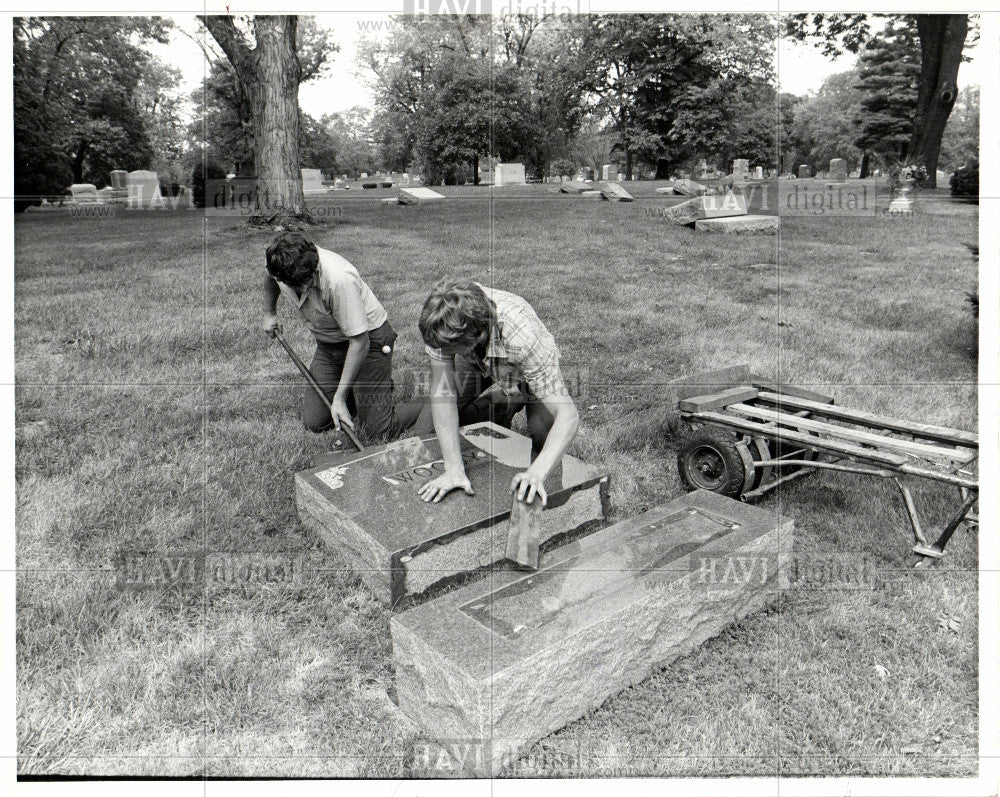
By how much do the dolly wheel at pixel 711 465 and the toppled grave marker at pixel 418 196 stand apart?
7.97 metres

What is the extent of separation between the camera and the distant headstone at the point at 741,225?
398 inches

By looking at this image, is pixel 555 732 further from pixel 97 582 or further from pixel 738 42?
pixel 738 42

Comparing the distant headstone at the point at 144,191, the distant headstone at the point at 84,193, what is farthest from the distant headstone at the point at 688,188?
the distant headstone at the point at 84,193

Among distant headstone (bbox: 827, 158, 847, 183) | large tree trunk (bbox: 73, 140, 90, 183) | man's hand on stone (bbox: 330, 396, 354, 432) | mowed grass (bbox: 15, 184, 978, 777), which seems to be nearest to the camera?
mowed grass (bbox: 15, 184, 978, 777)

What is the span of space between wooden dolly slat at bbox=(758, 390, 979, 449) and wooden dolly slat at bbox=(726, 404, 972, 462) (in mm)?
76

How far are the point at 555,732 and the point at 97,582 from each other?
2.20 meters

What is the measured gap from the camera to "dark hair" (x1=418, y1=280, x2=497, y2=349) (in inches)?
101

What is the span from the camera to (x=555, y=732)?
244 cm

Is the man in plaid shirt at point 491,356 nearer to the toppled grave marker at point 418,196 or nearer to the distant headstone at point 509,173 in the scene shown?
the distant headstone at point 509,173

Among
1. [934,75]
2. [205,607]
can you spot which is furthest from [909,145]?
[205,607]

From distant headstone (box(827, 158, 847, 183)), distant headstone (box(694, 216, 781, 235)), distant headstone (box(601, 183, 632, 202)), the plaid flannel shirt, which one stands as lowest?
the plaid flannel shirt

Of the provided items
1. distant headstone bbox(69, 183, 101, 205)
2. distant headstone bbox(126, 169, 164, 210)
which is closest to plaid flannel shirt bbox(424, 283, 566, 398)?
distant headstone bbox(126, 169, 164, 210)

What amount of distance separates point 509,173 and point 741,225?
3.39m

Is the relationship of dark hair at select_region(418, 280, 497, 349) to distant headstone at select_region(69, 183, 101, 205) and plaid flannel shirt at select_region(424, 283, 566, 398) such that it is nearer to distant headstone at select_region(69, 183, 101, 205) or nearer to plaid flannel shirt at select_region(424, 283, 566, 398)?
plaid flannel shirt at select_region(424, 283, 566, 398)
